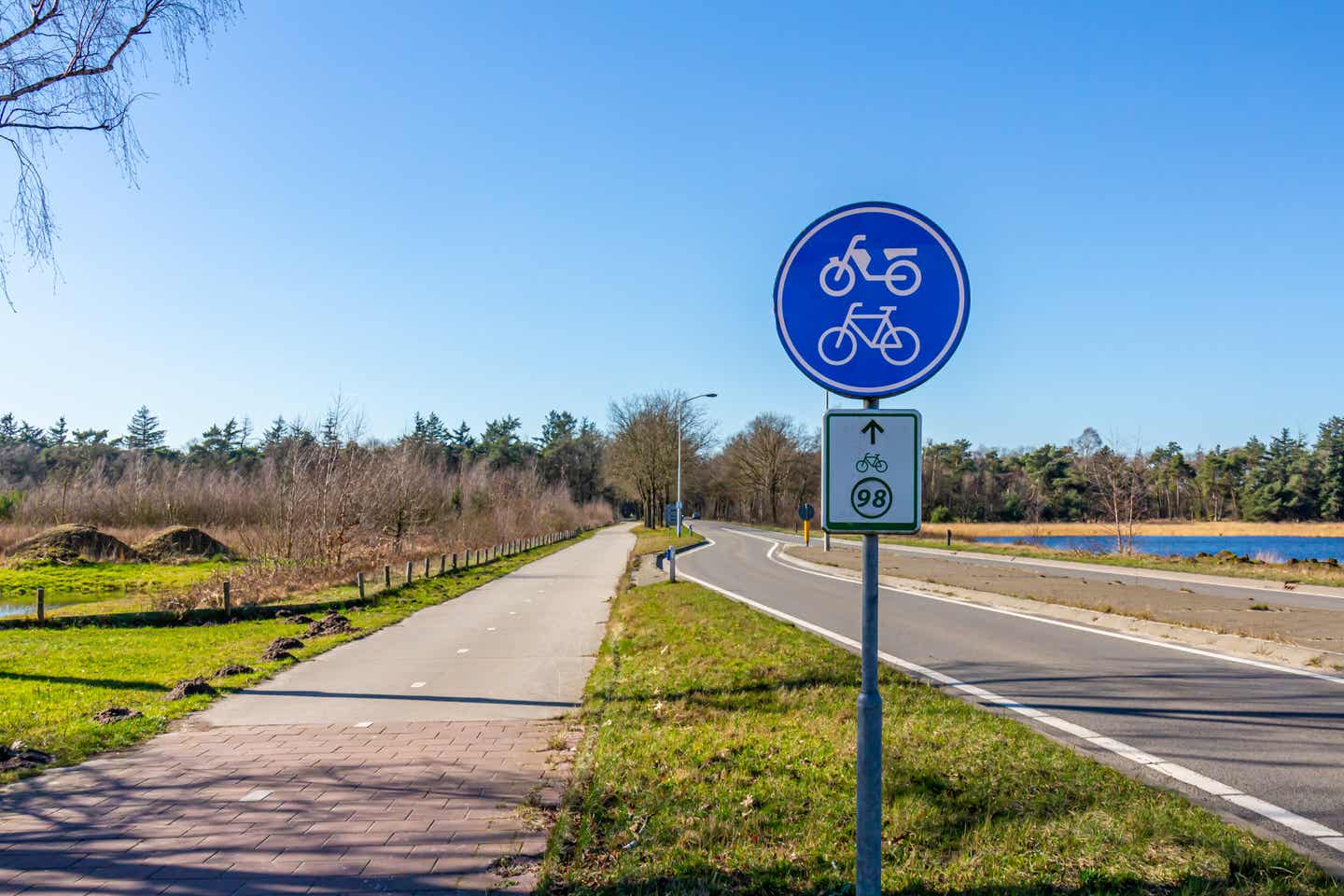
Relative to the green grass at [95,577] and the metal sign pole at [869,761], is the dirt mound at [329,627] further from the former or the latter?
the metal sign pole at [869,761]

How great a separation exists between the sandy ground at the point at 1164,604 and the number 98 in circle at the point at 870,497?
31.7ft

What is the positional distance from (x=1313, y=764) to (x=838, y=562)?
74.9 ft

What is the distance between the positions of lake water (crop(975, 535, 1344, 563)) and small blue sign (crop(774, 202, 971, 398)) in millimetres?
30403

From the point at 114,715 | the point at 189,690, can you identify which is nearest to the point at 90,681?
the point at 189,690

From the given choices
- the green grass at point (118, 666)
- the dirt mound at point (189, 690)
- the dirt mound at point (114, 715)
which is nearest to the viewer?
the green grass at point (118, 666)

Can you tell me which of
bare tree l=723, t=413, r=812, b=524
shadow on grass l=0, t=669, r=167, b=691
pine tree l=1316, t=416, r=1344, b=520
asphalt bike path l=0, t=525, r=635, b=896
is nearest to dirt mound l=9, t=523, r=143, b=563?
shadow on grass l=0, t=669, r=167, b=691

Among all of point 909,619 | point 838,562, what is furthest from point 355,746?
point 838,562

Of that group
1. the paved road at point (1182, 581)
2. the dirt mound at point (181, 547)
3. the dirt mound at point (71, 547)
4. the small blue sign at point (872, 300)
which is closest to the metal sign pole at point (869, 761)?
the small blue sign at point (872, 300)

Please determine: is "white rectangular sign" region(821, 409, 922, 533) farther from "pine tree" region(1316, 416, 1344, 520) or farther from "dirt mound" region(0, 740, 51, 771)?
"pine tree" region(1316, 416, 1344, 520)

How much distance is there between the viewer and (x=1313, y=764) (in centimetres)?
555

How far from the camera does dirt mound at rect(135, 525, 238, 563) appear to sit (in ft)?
118

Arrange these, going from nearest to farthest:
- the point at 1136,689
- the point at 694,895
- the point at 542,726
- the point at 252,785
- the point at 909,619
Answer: the point at 694,895
the point at 252,785
the point at 542,726
the point at 1136,689
the point at 909,619

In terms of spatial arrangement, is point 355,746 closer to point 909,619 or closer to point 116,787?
point 116,787

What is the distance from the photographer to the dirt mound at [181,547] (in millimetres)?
35947
